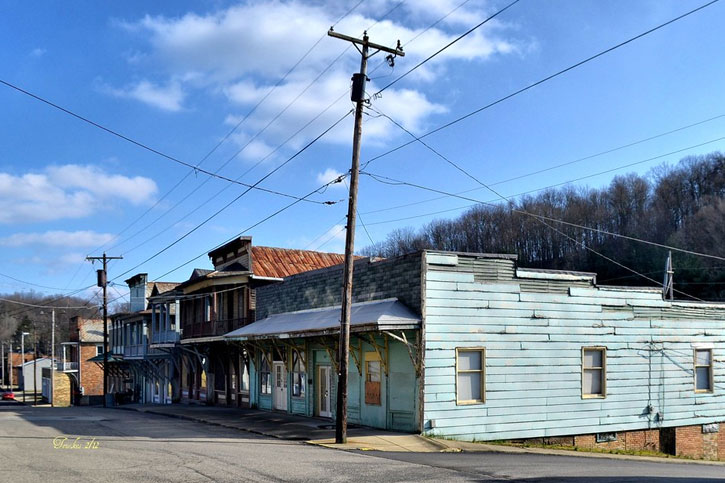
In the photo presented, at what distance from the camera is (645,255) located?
2955 inches

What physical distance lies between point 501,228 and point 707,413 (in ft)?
253

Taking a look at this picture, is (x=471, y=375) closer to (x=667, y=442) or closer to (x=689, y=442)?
(x=667, y=442)

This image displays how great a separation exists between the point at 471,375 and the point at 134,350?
3924 cm

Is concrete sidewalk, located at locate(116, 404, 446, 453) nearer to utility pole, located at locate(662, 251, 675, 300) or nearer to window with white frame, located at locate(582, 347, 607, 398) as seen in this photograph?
window with white frame, located at locate(582, 347, 607, 398)

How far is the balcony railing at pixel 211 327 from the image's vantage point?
33.0m

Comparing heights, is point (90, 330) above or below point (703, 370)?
below

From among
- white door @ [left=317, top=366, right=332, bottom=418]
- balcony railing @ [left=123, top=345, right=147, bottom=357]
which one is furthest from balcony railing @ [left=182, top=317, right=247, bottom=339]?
balcony railing @ [left=123, top=345, right=147, bottom=357]

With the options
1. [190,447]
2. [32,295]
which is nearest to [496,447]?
[190,447]


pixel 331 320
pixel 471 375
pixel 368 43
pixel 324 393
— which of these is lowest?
pixel 324 393

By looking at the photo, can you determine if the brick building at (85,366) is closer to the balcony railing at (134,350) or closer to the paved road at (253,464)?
the balcony railing at (134,350)

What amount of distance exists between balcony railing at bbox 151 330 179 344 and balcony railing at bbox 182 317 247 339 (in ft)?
4.17

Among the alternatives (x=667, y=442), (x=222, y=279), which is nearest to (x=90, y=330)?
(x=222, y=279)

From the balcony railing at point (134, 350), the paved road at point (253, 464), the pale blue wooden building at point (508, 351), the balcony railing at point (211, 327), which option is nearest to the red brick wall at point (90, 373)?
the balcony railing at point (134, 350)

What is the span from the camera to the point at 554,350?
2109cm
